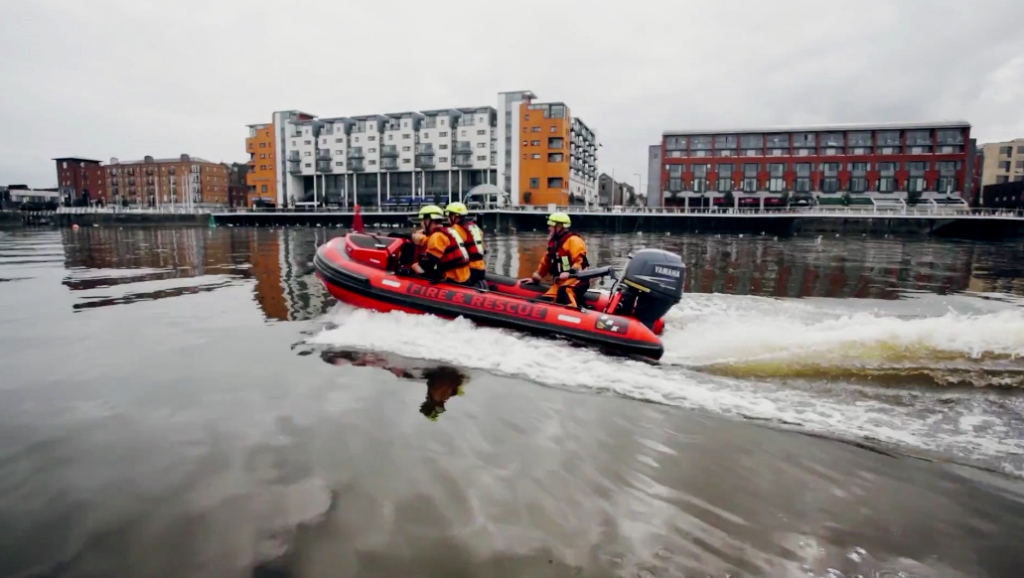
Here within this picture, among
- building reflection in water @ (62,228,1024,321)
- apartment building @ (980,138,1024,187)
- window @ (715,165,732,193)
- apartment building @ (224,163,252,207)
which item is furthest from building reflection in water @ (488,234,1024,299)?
apartment building @ (224,163,252,207)

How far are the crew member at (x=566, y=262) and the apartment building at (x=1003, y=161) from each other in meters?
92.4

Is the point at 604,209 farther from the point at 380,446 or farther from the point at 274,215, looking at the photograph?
the point at 380,446

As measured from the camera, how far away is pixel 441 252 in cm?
728

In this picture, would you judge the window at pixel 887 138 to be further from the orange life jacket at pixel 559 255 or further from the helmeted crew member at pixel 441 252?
the helmeted crew member at pixel 441 252

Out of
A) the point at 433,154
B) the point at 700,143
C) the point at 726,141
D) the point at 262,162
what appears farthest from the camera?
the point at 262,162

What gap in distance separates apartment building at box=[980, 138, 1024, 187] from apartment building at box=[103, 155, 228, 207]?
116648 millimetres

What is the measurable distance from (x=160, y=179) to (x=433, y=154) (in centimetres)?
6306

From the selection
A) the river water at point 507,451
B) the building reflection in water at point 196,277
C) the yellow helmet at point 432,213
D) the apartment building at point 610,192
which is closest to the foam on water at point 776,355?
the river water at point 507,451

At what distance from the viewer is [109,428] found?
4.16m

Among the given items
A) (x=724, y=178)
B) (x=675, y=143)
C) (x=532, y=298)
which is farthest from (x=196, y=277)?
(x=724, y=178)

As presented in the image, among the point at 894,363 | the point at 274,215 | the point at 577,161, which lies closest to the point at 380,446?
the point at 894,363

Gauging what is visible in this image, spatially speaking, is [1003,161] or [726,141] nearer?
[726,141]

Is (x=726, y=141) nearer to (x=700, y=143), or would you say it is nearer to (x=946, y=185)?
(x=700, y=143)

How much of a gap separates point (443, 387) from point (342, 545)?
7.79 feet
